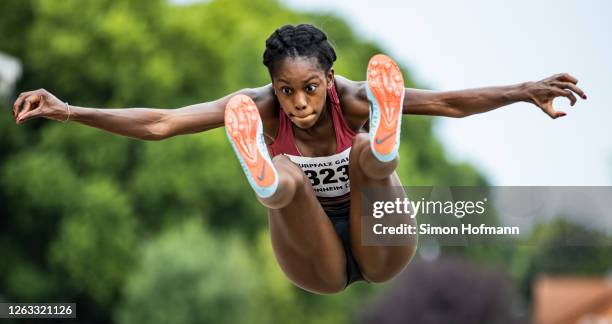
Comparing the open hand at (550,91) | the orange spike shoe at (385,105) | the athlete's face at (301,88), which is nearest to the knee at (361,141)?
the orange spike shoe at (385,105)

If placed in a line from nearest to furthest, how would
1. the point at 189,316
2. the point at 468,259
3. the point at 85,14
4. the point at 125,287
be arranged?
the point at 189,316 → the point at 125,287 → the point at 85,14 → the point at 468,259

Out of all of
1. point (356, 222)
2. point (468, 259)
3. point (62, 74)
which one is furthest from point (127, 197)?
point (356, 222)

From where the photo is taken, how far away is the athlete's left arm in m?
6.32

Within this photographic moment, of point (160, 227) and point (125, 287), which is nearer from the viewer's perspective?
point (125, 287)

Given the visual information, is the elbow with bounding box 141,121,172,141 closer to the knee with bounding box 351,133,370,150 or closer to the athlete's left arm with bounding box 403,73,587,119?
the knee with bounding box 351,133,370,150

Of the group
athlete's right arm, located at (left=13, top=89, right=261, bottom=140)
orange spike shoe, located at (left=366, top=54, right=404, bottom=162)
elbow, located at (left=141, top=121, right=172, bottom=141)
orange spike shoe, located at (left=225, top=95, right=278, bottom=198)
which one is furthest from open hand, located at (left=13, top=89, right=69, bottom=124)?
orange spike shoe, located at (left=366, top=54, right=404, bottom=162)

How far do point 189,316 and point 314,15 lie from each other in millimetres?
21285

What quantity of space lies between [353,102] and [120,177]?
89.6 ft

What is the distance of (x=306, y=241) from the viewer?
6938 mm

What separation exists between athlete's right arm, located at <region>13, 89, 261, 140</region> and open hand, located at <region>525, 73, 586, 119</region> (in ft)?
5.85

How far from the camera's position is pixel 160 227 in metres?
33.5

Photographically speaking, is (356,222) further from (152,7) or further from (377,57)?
(152,7)

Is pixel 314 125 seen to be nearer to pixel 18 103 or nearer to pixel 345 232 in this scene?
pixel 345 232

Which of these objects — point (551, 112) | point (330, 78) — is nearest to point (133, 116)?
point (330, 78)
